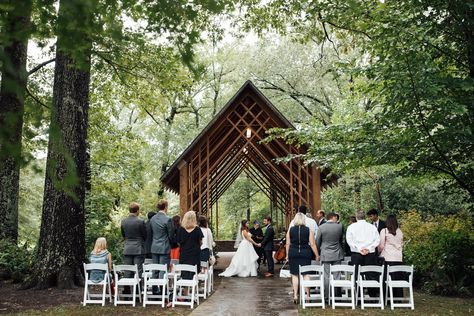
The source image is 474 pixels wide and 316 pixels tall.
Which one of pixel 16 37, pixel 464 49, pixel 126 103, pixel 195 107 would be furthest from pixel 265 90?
pixel 16 37

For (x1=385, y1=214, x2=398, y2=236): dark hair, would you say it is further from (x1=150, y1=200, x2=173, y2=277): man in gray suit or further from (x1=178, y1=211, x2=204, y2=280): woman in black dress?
(x1=150, y1=200, x2=173, y2=277): man in gray suit

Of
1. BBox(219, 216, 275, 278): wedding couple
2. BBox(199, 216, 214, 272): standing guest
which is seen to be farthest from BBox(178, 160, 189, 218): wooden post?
BBox(199, 216, 214, 272): standing guest

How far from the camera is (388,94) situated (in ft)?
26.5

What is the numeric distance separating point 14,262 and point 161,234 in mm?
4685

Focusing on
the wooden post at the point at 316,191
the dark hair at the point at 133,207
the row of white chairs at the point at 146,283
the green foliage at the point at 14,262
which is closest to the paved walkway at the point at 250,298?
the row of white chairs at the point at 146,283

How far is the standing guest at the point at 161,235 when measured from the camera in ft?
28.7

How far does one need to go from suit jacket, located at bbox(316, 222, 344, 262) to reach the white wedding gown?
15.7ft

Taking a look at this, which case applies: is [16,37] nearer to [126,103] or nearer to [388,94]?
[388,94]

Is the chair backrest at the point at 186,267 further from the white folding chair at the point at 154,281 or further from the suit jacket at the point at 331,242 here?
the suit jacket at the point at 331,242

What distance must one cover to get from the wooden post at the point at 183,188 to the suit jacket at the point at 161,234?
5847mm

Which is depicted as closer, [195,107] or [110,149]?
[110,149]

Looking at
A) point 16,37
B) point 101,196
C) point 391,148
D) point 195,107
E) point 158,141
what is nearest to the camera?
point 16,37

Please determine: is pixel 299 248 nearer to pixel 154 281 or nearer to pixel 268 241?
pixel 154 281

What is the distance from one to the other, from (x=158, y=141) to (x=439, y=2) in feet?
77.8
